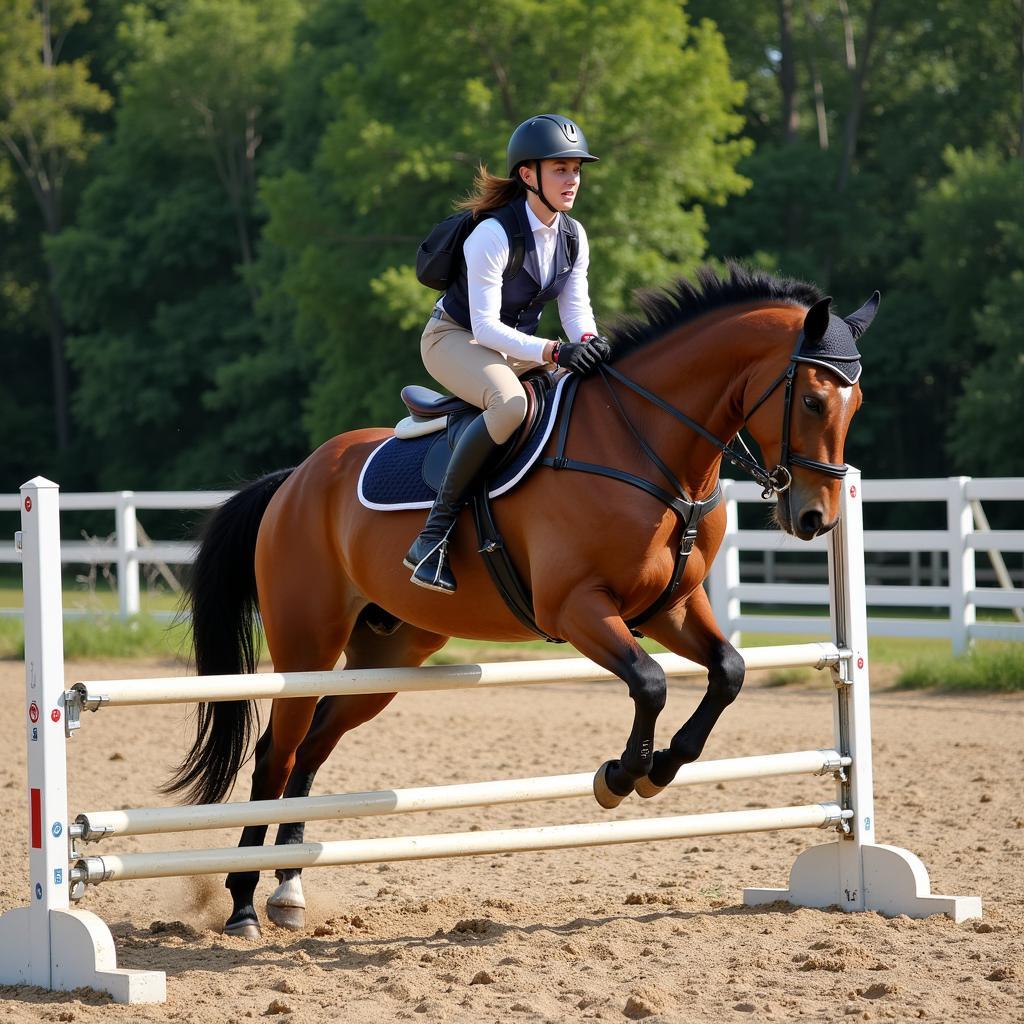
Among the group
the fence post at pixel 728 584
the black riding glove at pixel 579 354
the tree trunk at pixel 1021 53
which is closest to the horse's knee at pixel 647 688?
the black riding glove at pixel 579 354

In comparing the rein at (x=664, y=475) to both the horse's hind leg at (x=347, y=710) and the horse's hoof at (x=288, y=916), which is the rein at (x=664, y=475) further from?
the horse's hoof at (x=288, y=916)

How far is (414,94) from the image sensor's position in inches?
996

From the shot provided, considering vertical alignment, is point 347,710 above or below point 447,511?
below

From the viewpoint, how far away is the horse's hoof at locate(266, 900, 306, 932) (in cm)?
535


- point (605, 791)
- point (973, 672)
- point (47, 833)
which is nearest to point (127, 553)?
point (973, 672)

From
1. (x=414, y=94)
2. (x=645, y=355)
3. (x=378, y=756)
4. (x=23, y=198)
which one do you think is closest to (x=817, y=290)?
(x=645, y=355)

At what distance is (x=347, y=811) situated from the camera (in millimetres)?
4750

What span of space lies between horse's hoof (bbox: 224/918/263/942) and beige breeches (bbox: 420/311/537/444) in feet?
6.47

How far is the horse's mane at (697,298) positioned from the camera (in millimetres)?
4895

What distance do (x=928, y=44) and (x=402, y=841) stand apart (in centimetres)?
3414

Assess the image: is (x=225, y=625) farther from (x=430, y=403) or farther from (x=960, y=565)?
(x=960, y=565)

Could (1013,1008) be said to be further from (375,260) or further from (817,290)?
(375,260)

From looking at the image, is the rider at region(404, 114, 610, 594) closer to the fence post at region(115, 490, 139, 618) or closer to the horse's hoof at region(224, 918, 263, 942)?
the horse's hoof at region(224, 918, 263, 942)

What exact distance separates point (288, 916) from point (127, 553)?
992cm
